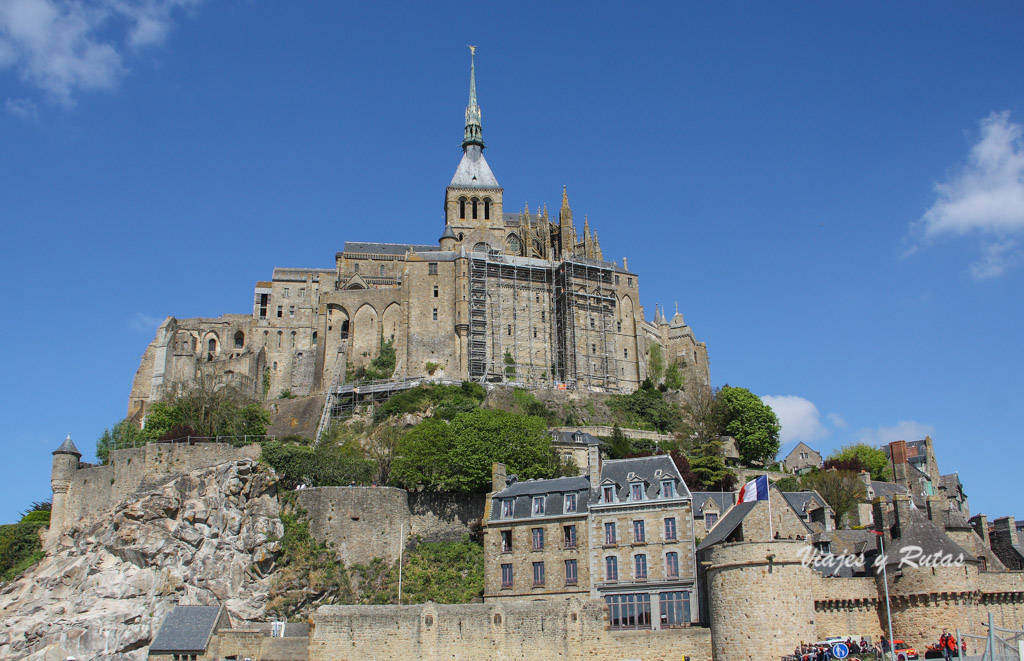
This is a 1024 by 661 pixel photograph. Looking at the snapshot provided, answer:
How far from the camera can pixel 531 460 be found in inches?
1802

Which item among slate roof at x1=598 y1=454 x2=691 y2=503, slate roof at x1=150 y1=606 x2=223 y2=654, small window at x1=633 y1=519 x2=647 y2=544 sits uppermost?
slate roof at x1=598 y1=454 x2=691 y2=503

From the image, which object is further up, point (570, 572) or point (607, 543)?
point (607, 543)

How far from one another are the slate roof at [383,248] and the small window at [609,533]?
46.8 m

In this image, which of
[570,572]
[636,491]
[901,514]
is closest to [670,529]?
[636,491]

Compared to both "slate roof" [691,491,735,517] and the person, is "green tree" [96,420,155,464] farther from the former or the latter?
the person

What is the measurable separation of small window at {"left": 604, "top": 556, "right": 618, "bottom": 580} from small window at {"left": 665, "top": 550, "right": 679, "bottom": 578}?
6.47 ft

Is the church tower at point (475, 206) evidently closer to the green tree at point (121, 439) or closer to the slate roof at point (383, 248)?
the slate roof at point (383, 248)

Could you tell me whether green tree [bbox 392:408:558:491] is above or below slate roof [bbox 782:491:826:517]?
above

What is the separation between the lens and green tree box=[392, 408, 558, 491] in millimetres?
44844

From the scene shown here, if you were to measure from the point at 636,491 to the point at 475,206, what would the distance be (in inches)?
1836

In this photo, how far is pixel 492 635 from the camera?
3462 centimetres

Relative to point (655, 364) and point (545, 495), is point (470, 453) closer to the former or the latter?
point (545, 495)

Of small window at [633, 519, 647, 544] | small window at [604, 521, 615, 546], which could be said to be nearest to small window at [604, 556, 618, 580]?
small window at [604, 521, 615, 546]

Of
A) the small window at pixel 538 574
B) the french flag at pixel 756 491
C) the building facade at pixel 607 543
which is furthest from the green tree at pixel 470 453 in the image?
the french flag at pixel 756 491
